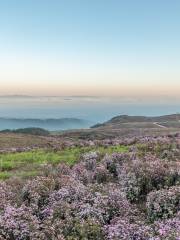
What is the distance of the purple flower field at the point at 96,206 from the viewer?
10.8 m

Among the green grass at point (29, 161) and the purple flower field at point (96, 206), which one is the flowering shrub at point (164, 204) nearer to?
the purple flower field at point (96, 206)

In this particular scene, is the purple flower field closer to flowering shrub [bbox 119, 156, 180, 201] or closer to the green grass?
flowering shrub [bbox 119, 156, 180, 201]

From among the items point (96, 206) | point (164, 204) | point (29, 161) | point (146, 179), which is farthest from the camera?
point (29, 161)

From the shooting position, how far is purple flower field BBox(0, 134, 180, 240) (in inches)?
425

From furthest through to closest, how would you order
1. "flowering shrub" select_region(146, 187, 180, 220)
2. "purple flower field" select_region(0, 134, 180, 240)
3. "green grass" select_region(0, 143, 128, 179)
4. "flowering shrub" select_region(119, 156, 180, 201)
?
1. "green grass" select_region(0, 143, 128, 179)
2. "flowering shrub" select_region(119, 156, 180, 201)
3. "flowering shrub" select_region(146, 187, 180, 220)
4. "purple flower field" select_region(0, 134, 180, 240)

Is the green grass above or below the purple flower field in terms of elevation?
below

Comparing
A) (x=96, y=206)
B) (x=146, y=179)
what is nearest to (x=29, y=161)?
(x=146, y=179)

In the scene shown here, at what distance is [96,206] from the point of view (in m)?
12.6

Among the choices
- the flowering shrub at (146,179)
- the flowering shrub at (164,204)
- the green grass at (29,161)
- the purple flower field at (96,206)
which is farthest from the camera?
the green grass at (29,161)

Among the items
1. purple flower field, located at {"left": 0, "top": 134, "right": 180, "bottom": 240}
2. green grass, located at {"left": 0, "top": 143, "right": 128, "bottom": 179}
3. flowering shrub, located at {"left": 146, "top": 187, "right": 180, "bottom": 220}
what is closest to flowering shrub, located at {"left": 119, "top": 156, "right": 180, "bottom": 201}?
purple flower field, located at {"left": 0, "top": 134, "right": 180, "bottom": 240}

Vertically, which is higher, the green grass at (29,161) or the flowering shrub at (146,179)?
the flowering shrub at (146,179)

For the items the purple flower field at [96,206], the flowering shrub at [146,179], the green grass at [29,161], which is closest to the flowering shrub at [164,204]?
the purple flower field at [96,206]

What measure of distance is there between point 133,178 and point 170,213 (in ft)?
11.7

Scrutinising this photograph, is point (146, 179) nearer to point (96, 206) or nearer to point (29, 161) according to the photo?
point (96, 206)
